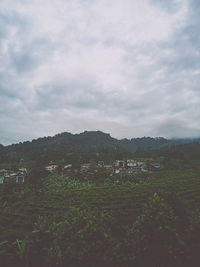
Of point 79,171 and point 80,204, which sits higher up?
point 79,171

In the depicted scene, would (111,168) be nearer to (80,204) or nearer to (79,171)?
(79,171)

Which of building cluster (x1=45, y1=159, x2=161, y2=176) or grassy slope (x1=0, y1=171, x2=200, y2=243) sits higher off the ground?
building cluster (x1=45, y1=159, x2=161, y2=176)

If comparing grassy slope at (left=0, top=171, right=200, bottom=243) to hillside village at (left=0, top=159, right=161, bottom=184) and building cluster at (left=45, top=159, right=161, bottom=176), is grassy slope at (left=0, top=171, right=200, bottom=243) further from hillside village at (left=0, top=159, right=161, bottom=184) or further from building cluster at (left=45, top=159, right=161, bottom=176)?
building cluster at (left=45, top=159, right=161, bottom=176)

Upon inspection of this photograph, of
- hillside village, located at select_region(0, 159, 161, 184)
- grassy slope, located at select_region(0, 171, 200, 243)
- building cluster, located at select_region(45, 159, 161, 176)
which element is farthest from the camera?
building cluster, located at select_region(45, 159, 161, 176)

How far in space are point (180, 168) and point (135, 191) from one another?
1279 inches

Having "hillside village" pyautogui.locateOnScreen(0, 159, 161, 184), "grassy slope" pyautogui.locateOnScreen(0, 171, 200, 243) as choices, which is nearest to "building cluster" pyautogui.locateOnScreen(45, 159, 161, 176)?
"hillside village" pyautogui.locateOnScreen(0, 159, 161, 184)

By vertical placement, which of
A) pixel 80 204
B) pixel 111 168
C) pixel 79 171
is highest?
pixel 111 168

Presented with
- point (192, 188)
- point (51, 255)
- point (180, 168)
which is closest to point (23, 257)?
point (51, 255)

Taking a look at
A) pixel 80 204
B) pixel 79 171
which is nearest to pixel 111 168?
pixel 79 171

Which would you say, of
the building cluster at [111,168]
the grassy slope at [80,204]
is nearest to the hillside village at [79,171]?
the building cluster at [111,168]

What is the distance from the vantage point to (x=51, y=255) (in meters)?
5.27

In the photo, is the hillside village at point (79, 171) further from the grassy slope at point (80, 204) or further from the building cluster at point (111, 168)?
the grassy slope at point (80, 204)

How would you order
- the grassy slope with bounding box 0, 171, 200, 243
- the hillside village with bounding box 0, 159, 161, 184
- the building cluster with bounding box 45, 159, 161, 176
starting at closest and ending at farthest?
1. the grassy slope with bounding box 0, 171, 200, 243
2. the hillside village with bounding box 0, 159, 161, 184
3. the building cluster with bounding box 45, 159, 161, 176

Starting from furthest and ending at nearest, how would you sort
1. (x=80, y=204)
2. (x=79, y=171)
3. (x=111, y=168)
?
(x=111, y=168) < (x=79, y=171) < (x=80, y=204)
